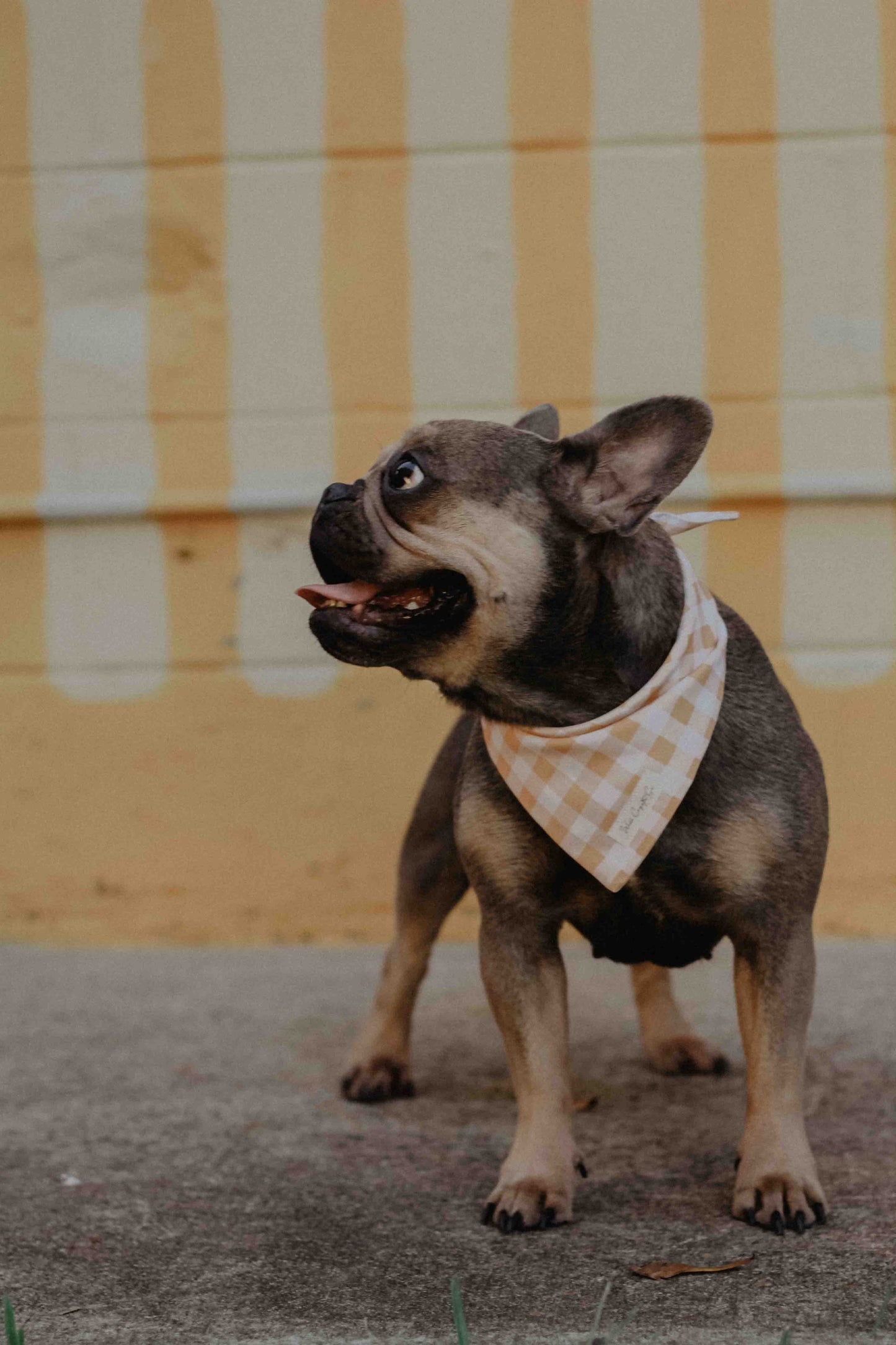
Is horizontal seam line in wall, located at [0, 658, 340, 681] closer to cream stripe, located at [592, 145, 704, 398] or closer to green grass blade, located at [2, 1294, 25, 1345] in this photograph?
cream stripe, located at [592, 145, 704, 398]

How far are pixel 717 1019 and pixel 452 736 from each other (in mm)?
1570

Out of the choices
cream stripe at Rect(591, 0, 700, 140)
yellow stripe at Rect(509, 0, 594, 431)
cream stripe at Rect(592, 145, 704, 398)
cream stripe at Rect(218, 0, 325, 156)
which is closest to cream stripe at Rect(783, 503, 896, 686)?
cream stripe at Rect(592, 145, 704, 398)

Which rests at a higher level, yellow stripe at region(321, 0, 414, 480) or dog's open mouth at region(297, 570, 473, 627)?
yellow stripe at region(321, 0, 414, 480)

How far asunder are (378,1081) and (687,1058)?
2.99ft

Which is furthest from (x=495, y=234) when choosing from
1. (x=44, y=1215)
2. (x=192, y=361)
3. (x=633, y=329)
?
(x=44, y=1215)

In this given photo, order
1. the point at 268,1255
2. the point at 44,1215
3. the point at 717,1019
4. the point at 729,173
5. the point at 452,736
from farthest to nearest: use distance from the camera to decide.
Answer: the point at 729,173
the point at 717,1019
the point at 452,736
the point at 44,1215
the point at 268,1255

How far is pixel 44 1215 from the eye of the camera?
316 cm

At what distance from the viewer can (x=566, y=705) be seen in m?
3.25

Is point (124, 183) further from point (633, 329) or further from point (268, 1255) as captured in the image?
point (268, 1255)

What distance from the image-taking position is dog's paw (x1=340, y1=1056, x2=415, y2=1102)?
13.5 ft

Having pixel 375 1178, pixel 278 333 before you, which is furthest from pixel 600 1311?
pixel 278 333

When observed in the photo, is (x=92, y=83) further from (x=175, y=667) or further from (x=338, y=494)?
(x=338, y=494)

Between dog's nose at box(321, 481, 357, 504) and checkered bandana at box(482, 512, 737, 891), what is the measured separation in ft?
2.10

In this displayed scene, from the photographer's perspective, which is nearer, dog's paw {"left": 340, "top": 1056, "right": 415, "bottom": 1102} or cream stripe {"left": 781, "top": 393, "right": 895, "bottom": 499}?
dog's paw {"left": 340, "top": 1056, "right": 415, "bottom": 1102}
